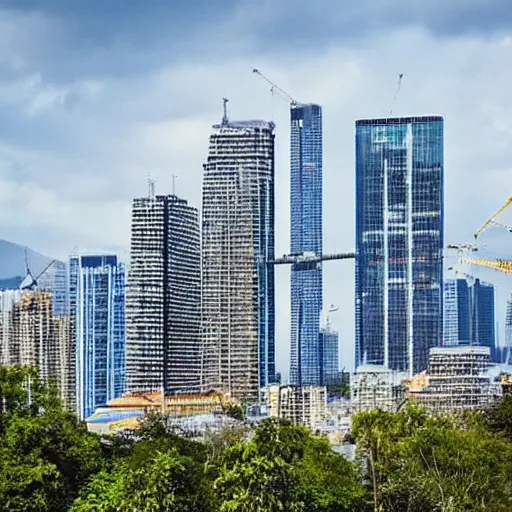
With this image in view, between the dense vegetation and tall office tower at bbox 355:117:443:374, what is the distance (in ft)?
132

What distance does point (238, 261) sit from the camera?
173ft

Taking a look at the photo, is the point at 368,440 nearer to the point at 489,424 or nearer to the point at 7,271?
the point at 489,424

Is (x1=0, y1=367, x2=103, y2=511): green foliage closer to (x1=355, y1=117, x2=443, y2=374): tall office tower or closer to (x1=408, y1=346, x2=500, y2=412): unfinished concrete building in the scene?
(x1=408, y1=346, x2=500, y2=412): unfinished concrete building

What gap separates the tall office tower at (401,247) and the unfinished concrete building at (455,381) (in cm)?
744

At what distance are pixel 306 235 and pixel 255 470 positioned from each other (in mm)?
54079

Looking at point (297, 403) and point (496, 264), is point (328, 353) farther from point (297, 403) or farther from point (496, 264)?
point (297, 403)

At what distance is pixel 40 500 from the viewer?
12289 mm

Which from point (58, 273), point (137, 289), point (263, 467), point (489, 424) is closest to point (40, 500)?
point (263, 467)

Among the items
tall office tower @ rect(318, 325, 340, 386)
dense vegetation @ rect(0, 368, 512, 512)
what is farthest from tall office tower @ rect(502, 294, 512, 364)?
dense vegetation @ rect(0, 368, 512, 512)

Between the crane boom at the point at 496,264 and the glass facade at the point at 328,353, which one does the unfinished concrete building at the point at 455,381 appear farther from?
the glass facade at the point at 328,353

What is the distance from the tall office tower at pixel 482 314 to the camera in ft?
206

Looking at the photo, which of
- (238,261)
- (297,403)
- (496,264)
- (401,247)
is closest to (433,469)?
(297,403)

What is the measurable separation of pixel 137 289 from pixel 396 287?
1753 centimetres

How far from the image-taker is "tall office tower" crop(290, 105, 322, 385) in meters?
61.9
